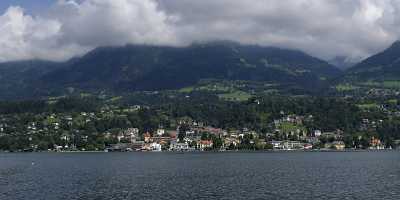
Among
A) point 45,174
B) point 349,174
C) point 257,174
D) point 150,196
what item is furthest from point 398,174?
point 45,174

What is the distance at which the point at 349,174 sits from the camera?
10412cm

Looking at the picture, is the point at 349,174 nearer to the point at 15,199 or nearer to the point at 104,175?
the point at 104,175

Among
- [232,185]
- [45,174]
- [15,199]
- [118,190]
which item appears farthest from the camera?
[45,174]

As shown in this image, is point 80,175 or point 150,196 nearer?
point 150,196

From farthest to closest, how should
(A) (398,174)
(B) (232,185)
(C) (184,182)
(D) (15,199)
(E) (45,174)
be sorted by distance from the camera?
(E) (45,174), (A) (398,174), (C) (184,182), (B) (232,185), (D) (15,199)

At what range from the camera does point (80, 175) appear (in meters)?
107

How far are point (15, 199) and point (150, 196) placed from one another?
15.6 meters

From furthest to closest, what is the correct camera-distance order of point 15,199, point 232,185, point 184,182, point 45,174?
1. point 45,174
2. point 184,182
3. point 232,185
4. point 15,199

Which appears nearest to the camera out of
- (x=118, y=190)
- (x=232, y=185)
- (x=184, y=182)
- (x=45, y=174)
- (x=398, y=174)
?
(x=118, y=190)

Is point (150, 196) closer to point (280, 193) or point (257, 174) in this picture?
point (280, 193)

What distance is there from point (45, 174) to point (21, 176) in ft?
18.7

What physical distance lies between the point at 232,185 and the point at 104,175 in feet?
96.8

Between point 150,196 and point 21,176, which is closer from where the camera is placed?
point 150,196

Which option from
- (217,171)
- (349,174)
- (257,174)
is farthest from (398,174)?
(217,171)
